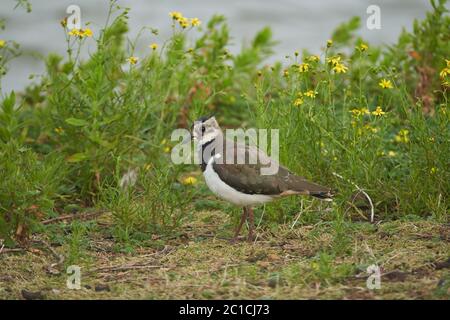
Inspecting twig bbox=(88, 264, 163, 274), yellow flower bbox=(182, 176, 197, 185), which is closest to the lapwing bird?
yellow flower bbox=(182, 176, 197, 185)

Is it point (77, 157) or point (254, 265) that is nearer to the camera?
point (254, 265)

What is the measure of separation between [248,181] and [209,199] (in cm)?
130

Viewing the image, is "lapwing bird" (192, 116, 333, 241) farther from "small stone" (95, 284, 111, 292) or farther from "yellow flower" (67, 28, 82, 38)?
"small stone" (95, 284, 111, 292)

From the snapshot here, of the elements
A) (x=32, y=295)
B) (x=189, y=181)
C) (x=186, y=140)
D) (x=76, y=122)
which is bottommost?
(x=32, y=295)

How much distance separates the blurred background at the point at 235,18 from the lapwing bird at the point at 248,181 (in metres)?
6.71

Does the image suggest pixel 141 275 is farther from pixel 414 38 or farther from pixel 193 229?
pixel 414 38

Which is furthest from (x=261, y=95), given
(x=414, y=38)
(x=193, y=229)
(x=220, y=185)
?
(x=414, y=38)

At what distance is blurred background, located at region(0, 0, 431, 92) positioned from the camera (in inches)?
562

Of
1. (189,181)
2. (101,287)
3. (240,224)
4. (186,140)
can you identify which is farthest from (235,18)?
(101,287)

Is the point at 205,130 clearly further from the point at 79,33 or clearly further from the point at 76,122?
the point at 79,33

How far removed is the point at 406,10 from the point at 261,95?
31.2ft

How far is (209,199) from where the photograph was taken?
805 cm

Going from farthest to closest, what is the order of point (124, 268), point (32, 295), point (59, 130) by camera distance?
1. point (59, 130)
2. point (124, 268)
3. point (32, 295)

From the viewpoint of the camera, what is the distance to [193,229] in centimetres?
725
